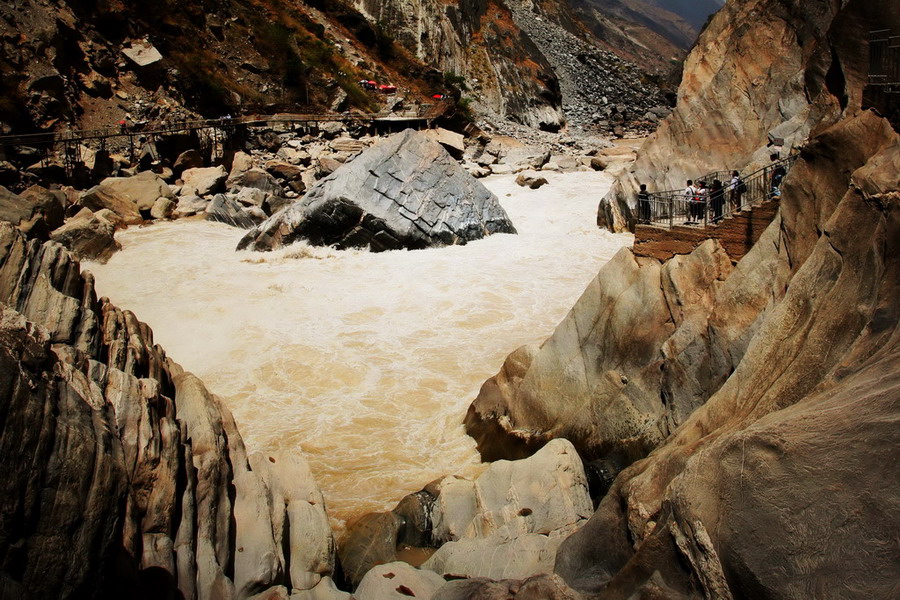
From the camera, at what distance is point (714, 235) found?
11.4m

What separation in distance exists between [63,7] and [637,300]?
37093mm

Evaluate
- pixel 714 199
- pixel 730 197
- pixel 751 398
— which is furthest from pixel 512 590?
pixel 714 199

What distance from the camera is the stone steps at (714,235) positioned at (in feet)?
36.1

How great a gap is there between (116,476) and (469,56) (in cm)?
6292

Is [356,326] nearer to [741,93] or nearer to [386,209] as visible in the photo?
[386,209]

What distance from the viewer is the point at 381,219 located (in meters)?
22.9

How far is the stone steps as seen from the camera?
11000 mm

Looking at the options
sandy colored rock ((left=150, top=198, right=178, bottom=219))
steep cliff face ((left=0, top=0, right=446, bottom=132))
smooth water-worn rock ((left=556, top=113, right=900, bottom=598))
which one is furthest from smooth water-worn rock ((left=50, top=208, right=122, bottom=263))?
smooth water-worn rock ((left=556, top=113, right=900, bottom=598))

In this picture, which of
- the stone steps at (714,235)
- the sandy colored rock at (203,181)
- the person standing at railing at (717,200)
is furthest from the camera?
the sandy colored rock at (203,181)

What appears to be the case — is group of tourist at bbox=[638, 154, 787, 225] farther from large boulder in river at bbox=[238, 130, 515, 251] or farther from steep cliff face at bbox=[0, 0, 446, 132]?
steep cliff face at bbox=[0, 0, 446, 132]

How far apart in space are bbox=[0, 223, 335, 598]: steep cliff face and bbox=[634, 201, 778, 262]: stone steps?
7093 mm

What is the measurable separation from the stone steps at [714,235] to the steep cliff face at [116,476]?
709 cm

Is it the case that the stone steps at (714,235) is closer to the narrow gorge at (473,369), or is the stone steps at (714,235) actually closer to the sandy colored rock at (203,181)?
the narrow gorge at (473,369)

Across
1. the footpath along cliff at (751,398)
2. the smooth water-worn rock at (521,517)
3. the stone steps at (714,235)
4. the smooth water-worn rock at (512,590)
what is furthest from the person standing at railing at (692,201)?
the smooth water-worn rock at (512,590)
